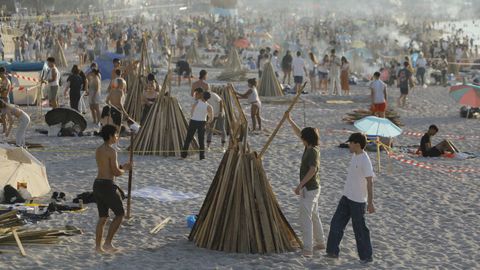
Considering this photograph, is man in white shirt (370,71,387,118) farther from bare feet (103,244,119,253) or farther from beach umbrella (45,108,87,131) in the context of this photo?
bare feet (103,244,119,253)

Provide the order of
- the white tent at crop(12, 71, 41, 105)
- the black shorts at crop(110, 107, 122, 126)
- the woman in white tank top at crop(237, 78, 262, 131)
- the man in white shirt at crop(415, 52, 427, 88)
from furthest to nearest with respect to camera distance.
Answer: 1. the man in white shirt at crop(415, 52, 427, 88)
2. the white tent at crop(12, 71, 41, 105)
3. the woman in white tank top at crop(237, 78, 262, 131)
4. the black shorts at crop(110, 107, 122, 126)

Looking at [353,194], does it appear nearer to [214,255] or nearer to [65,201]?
[214,255]

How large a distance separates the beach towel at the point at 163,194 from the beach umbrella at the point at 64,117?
16.5 feet

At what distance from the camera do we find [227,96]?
1664cm

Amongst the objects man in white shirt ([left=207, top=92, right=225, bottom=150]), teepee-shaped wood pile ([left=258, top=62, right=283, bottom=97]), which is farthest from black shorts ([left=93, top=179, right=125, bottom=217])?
teepee-shaped wood pile ([left=258, top=62, right=283, bottom=97])

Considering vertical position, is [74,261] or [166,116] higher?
[166,116]

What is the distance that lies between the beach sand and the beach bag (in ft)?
2.24

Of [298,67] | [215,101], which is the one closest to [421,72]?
[298,67]

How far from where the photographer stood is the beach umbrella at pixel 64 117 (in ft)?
53.3

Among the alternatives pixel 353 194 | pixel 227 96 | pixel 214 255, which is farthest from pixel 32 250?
pixel 227 96

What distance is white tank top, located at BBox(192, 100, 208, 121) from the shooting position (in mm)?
13508

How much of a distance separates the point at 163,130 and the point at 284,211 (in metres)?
4.03

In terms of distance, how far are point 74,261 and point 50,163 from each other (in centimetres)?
561

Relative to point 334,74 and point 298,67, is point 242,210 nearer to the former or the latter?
point 298,67
